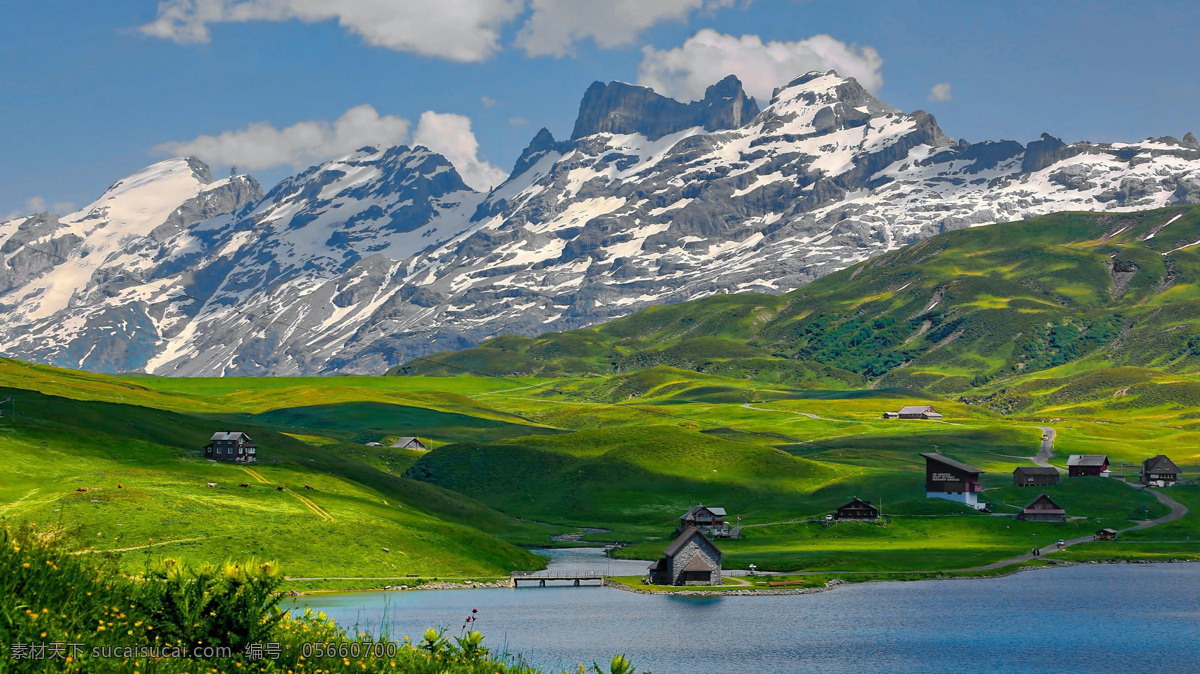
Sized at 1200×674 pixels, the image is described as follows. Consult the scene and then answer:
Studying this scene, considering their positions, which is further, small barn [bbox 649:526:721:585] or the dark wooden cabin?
the dark wooden cabin

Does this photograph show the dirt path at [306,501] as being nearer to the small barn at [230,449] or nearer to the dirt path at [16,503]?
the small barn at [230,449]

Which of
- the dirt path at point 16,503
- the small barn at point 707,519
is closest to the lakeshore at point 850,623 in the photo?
the dirt path at point 16,503

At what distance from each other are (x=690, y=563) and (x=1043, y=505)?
244 ft

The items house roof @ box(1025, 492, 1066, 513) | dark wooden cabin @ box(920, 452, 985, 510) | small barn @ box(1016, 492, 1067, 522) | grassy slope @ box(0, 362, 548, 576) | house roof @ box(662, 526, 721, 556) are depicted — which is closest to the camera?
grassy slope @ box(0, 362, 548, 576)

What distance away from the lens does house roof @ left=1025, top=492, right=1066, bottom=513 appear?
17600cm

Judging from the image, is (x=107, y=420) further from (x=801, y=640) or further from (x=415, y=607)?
(x=801, y=640)

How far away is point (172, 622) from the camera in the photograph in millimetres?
27406

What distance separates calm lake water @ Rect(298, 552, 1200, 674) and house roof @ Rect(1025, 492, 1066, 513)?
134 feet

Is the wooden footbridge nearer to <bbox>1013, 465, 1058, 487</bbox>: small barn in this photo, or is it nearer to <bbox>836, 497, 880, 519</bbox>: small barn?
<bbox>836, 497, 880, 519</bbox>: small barn

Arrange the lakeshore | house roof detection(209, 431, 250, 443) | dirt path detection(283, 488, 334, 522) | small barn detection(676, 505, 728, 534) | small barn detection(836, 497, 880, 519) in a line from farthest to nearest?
small barn detection(836, 497, 880, 519) < house roof detection(209, 431, 250, 443) < small barn detection(676, 505, 728, 534) < dirt path detection(283, 488, 334, 522) < the lakeshore

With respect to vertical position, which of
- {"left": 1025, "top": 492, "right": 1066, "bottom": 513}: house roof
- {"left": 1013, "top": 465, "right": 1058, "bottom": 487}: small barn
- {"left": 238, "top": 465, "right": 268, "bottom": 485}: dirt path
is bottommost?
{"left": 1025, "top": 492, "right": 1066, "bottom": 513}: house roof

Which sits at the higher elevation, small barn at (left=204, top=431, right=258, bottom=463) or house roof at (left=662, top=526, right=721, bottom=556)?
small barn at (left=204, top=431, right=258, bottom=463)

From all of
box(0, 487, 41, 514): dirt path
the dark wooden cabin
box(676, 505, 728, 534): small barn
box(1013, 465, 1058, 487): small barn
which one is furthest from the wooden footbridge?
box(1013, 465, 1058, 487): small barn

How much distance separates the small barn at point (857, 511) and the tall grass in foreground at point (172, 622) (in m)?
150
